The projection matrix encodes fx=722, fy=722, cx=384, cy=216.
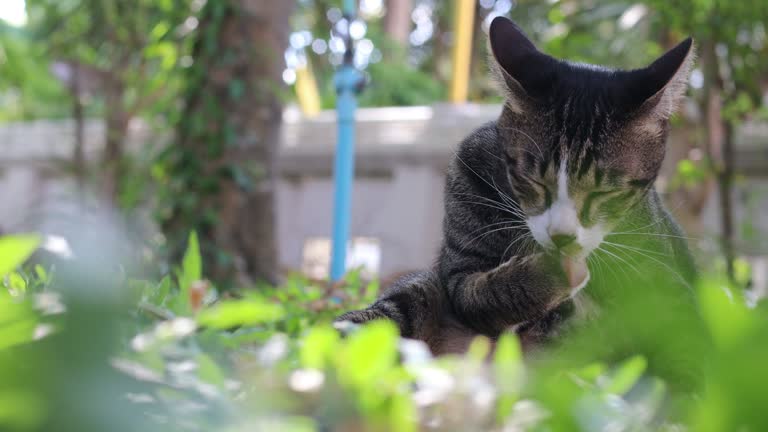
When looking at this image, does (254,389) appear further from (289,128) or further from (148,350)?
(289,128)

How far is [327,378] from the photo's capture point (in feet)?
1.39

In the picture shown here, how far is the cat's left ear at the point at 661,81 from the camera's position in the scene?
1.42m

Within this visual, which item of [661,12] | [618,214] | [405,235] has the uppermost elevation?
[661,12]

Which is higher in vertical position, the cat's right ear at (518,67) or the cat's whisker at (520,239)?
the cat's right ear at (518,67)

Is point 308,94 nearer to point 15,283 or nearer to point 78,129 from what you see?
point 78,129

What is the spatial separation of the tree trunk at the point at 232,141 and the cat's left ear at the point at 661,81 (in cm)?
233

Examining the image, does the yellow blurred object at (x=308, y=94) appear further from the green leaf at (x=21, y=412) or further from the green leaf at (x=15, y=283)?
the green leaf at (x=21, y=412)

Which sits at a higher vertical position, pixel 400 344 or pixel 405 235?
pixel 400 344

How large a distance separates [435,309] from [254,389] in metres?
1.02

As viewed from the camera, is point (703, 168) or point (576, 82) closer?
point (576, 82)

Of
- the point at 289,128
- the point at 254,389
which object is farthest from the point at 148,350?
the point at 289,128

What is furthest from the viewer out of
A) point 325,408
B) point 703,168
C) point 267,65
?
point 703,168

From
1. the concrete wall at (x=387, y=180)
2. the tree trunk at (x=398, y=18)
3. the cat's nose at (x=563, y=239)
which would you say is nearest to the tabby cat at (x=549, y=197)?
the cat's nose at (x=563, y=239)

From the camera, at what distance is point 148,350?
428 millimetres
